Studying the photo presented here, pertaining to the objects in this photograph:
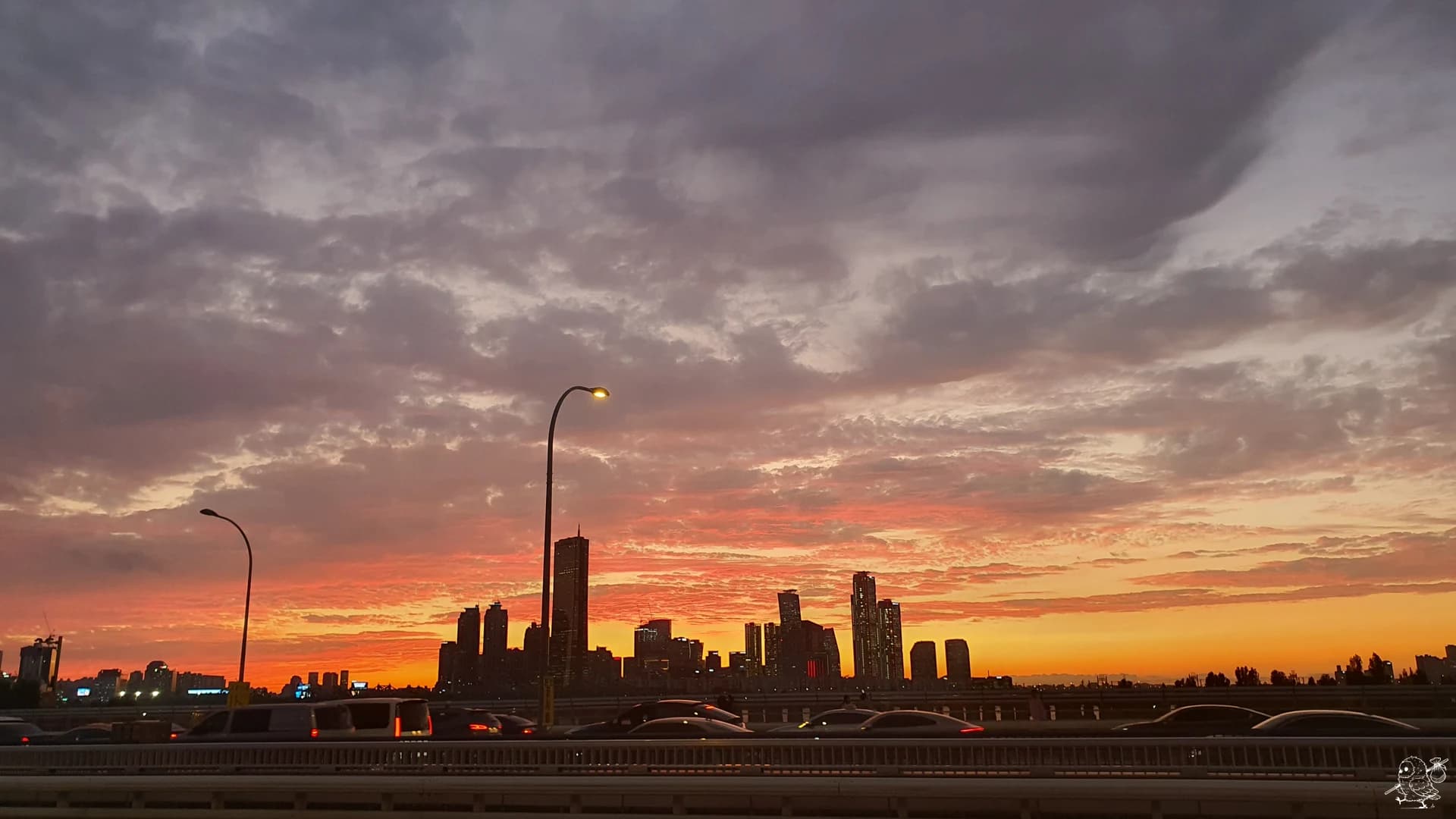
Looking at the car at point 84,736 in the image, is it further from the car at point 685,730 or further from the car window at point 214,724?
the car at point 685,730

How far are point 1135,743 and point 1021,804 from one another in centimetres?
454

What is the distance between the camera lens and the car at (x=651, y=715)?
33469 mm

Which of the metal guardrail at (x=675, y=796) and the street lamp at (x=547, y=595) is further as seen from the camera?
the street lamp at (x=547, y=595)

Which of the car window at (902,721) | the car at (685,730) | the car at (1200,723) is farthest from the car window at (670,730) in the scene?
the car at (1200,723)

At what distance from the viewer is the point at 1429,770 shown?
48.4ft

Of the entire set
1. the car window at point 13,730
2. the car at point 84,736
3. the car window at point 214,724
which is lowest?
the car at point 84,736

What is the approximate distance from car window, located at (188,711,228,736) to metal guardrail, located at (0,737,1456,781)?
161 centimetres

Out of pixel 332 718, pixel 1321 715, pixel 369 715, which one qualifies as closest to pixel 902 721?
pixel 1321 715

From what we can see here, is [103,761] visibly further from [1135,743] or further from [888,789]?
[1135,743]

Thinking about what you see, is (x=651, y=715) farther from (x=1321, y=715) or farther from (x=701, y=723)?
(x=1321, y=715)

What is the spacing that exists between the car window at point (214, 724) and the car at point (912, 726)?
1593 centimetres

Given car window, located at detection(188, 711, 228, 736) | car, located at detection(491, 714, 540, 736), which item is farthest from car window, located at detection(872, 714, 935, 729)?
car window, located at detection(188, 711, 228, 736)

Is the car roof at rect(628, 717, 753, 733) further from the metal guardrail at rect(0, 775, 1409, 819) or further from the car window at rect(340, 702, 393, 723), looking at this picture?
the metal guardrail at rect(0, 775, 1409, 819)

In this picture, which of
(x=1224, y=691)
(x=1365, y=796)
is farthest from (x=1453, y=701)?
(x=1365, y=796)
